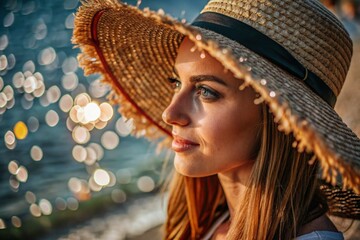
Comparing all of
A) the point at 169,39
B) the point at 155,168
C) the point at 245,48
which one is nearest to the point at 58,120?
the point at 155,168

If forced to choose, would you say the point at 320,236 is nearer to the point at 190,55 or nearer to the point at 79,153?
the point at 190,55

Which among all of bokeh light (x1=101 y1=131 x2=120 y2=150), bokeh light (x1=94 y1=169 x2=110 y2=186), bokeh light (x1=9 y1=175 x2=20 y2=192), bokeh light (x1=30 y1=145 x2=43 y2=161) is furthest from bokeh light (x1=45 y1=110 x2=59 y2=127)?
bokeh light (x1=9 y1=175 x2=20 y2=192)

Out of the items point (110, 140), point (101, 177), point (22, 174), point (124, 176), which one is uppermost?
point (124, 176)

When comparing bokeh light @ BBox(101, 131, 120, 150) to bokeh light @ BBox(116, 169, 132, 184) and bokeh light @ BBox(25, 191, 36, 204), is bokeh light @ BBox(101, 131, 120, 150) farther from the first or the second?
bokeh light @ BBox(25, 191, 36, 204)

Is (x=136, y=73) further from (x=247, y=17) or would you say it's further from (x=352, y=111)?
(x=352, y=111)

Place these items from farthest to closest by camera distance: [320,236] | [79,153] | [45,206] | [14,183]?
[79,153], [14,183], [45,206], [320,236]

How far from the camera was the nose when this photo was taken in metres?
2.42

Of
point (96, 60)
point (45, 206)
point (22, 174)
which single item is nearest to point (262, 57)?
point (96, 60)

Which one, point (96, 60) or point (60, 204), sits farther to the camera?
point (60, 204)

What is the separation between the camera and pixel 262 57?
2234mm

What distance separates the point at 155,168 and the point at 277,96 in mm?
7591

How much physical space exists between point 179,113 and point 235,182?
54 cm

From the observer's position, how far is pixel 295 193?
249 centimetres

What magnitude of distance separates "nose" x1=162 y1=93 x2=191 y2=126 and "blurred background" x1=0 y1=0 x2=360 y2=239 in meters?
1.43
